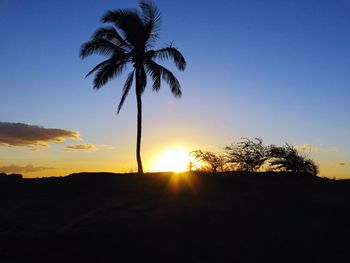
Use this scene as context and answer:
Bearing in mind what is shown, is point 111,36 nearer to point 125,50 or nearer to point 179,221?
point 125,50

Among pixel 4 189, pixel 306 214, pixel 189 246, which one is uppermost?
pixel 4 189

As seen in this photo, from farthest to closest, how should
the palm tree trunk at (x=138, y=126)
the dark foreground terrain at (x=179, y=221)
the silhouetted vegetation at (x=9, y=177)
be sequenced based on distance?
1. the palm tree trunk at (x=138, y=126)
2. the silhouetted vegetation at (x=9, y=177)
3. the dark foreground terrain at (x=179, y=221)

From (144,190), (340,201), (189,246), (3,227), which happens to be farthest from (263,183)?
(3,227)

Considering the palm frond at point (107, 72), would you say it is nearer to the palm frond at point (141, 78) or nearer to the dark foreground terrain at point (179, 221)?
the palm frond at point (141, 78)

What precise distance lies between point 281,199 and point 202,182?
12.1 ft

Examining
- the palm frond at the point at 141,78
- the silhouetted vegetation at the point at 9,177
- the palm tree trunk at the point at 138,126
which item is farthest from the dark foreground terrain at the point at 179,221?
the palm frond at the point at 141,78

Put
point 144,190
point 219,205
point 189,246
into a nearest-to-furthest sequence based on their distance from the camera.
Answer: point 189,246
point 219,205
point 144,190

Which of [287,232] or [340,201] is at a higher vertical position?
[340,201]

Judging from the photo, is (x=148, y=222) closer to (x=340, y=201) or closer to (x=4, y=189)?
(x=340, y=201)

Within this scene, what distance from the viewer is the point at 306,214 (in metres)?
12.1

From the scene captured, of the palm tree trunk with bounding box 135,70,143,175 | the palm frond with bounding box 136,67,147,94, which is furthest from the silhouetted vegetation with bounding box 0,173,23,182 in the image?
the palm frond with bounding box 136,67,147,94

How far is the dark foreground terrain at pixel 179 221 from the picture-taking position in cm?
1008

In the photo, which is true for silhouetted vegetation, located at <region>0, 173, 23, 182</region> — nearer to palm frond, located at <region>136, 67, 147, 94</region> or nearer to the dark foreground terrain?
the dark foreground terrain

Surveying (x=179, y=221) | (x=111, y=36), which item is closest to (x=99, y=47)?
(x=111, y=36)
